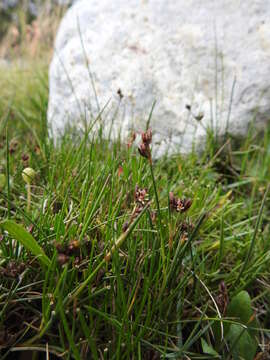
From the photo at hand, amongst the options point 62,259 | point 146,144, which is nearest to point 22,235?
point 62,259

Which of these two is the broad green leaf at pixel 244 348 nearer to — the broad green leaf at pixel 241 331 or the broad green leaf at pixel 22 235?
the broad green leaf at pixel 241 331

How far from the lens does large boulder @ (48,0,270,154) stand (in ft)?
5.70

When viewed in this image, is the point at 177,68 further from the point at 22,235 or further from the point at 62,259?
the point at 62,259

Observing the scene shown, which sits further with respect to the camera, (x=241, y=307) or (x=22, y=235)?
(x=241, y=307)

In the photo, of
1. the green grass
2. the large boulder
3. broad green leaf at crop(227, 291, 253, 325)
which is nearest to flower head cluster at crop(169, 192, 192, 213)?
the green grass

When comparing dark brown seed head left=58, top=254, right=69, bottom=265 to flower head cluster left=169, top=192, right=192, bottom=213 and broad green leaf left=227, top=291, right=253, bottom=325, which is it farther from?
broad green leaf left=227, top=291, right=253, bottom=325

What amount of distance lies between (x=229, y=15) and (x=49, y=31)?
123 inches

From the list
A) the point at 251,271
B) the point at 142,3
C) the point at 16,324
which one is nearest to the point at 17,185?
the point at 16,324

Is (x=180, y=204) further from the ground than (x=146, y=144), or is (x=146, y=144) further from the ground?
(x=146, y=144)

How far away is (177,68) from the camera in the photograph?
1.83 meters

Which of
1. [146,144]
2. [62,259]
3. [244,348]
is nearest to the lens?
[62,259]

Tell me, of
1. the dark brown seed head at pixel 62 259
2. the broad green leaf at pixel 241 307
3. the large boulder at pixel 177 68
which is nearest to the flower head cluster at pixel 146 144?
the dark brown seed head at pixel 62 259

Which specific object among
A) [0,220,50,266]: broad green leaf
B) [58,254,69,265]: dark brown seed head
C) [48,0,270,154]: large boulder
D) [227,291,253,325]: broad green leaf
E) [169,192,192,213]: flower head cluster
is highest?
[48,0,270,154]: large boulder

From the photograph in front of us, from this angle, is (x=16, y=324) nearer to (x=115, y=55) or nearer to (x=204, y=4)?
(x=115, y=55)
